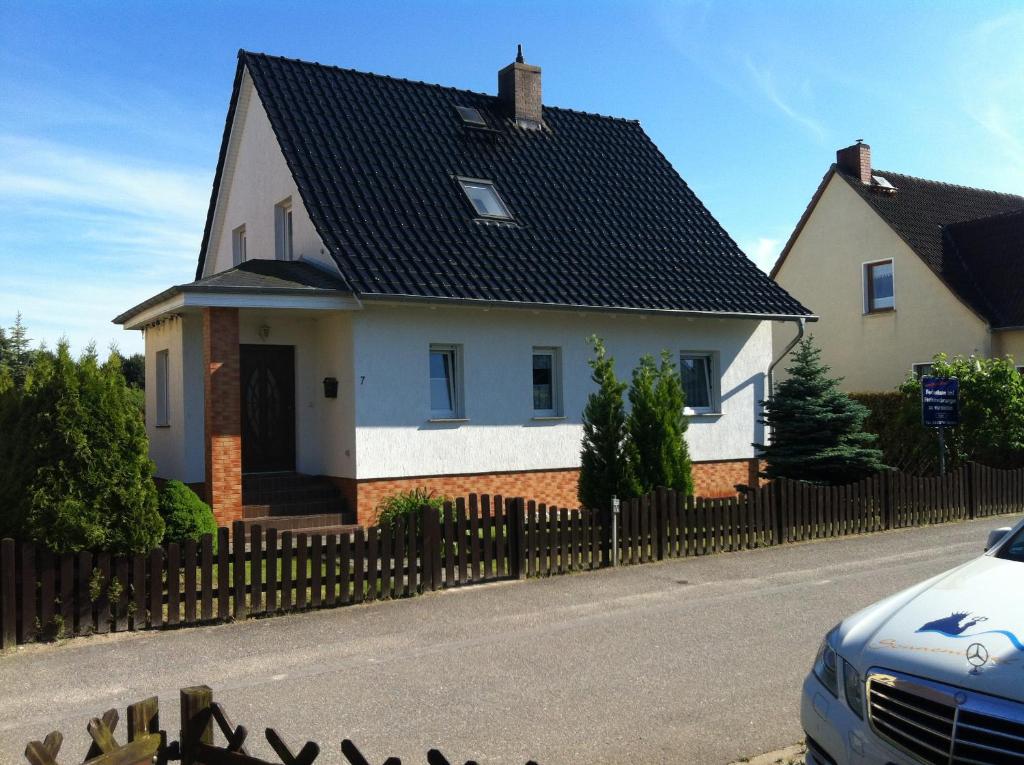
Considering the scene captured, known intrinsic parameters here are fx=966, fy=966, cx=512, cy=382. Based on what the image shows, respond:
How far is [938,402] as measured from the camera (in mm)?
16594

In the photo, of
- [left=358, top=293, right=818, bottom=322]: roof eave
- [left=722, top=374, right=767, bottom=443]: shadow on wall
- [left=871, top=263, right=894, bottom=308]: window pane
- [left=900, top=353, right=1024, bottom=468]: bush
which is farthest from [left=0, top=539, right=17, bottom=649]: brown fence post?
[left=871, top=263, right=894, bottom=308]: window pane

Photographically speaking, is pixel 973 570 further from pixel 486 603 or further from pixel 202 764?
pixel 486 603

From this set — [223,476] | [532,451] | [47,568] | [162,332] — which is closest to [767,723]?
[47,568]

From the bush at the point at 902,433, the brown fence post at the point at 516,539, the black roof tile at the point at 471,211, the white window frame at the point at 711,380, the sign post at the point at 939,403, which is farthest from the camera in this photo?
the bush at the point at 902,433

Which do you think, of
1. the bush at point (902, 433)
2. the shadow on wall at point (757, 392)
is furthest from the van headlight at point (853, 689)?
the bush at point (902, 433)

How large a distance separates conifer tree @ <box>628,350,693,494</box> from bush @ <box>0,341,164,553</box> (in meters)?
6.29

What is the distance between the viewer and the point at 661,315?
17.4 metres

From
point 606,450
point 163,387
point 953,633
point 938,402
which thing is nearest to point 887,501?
point 938,402

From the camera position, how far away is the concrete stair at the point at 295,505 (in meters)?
14.2

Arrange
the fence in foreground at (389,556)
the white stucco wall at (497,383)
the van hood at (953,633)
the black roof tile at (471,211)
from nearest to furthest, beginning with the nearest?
1. the van hood at (953,633)
2. the fence in foreground at (389,556)
3. the white stucco wall at (497,383)
4. the black roof tile at (471,211)

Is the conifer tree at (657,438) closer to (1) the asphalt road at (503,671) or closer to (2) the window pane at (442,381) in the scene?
(1) the asphalt road at (503,671)

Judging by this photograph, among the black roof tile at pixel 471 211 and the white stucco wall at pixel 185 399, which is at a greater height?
the black roof tile at pixel 471 211

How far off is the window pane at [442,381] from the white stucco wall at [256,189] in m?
2.31

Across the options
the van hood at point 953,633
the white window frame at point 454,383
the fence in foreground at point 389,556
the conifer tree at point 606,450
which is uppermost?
the white window frame at point 454,383
